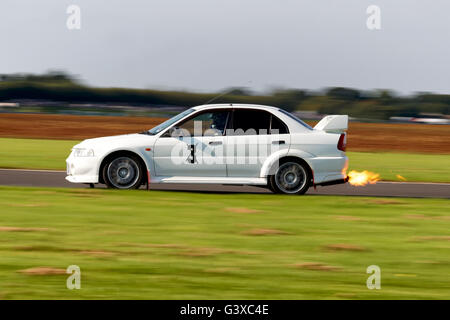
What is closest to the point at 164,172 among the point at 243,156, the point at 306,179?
the point at 243,156

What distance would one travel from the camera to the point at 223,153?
13133 mm

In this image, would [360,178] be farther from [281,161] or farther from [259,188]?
[281,161]

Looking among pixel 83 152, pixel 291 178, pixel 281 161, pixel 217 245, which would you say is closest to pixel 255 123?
pixel 281 161

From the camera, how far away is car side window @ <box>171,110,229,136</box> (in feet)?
43.6

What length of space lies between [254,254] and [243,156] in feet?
17.1

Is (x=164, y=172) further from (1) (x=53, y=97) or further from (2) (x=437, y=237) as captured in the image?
(1) (x=53, y=97)

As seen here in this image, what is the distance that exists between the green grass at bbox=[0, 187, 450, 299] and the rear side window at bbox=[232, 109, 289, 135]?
3.87 feet

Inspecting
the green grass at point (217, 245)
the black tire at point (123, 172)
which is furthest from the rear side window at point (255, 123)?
the black tire at point (123, 172)

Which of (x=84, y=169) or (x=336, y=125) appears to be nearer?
(x=84, y=169)

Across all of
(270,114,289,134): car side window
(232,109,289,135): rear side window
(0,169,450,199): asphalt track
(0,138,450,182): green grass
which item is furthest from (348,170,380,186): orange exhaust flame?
(232,109,289,135): rear side window

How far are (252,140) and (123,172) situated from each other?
2331 millimetres

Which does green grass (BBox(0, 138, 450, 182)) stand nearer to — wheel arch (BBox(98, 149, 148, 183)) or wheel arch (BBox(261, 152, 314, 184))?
wheel arch (BBox(261, 152, 314, 184))

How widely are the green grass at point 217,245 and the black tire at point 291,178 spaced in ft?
1.03
